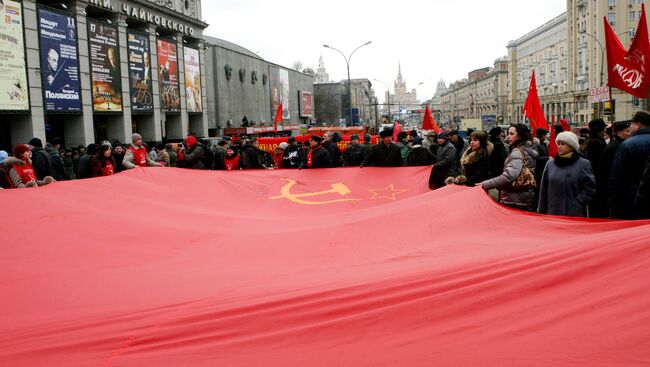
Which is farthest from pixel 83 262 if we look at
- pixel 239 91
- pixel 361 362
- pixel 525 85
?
pixel 525 85

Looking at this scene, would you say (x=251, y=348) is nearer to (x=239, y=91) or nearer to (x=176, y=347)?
(x=176, y=347)

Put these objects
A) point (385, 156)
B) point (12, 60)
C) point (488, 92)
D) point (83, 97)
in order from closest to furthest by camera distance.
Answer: point (385, 156) → point (12, 60) → point (83, 97) → point (488, 92)

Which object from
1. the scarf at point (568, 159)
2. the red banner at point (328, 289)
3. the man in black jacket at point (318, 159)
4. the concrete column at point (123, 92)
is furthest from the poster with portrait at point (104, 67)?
the scarf at point (568, 159)

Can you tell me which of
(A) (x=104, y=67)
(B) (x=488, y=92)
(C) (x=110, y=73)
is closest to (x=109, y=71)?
(C) (x=110, y=73)

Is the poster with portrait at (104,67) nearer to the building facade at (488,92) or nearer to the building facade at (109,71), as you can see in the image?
the building facade at (109,71)

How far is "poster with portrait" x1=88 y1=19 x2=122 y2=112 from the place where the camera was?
28.9m

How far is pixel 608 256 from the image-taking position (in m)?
2.97

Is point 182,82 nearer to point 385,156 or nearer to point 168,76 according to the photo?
point 168,76

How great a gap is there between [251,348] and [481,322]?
1.07m

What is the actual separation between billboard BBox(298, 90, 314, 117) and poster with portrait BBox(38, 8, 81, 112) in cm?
5144

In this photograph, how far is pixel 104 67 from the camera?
29797 millimetres

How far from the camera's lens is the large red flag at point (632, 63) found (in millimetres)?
7648

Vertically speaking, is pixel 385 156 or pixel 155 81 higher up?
pixel 155 81

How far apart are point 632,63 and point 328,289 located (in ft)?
21.9
